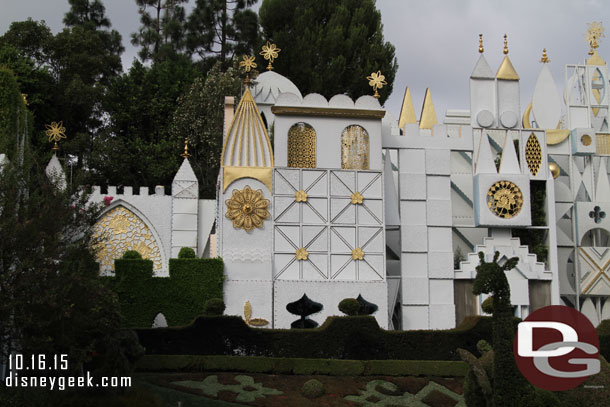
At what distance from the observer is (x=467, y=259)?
31.9m

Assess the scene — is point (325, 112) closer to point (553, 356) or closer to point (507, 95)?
point (507, 95)

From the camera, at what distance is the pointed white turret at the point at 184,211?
34.0m

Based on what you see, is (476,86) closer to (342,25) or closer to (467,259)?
(467,259)

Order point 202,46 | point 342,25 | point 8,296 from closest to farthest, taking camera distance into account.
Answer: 1. point 8,296
2. point 342,25
3. point 202,46

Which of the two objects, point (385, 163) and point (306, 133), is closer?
point (306, 133)

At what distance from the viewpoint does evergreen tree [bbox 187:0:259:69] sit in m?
49.5

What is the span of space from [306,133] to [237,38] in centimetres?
2173

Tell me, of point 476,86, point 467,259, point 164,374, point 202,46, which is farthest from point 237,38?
point 164,374

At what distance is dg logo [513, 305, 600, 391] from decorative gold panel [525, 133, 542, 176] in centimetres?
1690

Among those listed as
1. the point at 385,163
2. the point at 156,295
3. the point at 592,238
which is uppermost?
the point at 385,163

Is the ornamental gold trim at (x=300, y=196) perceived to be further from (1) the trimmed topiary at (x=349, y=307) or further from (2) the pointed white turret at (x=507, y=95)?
(2) the pointed white turret at (x=507, y=95)

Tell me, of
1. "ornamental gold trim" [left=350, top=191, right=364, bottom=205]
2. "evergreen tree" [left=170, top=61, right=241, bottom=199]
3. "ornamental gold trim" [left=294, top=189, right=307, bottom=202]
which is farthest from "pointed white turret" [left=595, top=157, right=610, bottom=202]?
"evergreen tree" [left=170, top=61, right=241, bottom=199]

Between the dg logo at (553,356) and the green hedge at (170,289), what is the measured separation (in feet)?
45.3

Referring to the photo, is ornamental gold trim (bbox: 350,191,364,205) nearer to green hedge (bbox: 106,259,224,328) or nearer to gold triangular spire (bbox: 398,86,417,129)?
green hedge (bbox: 106,259,224,328)
